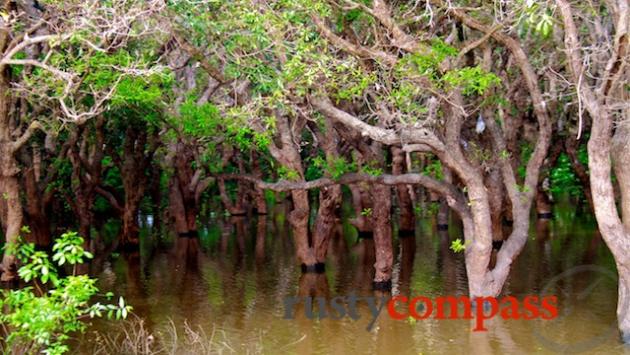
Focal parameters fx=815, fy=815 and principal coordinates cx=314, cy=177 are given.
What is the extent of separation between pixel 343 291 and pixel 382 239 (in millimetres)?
1301

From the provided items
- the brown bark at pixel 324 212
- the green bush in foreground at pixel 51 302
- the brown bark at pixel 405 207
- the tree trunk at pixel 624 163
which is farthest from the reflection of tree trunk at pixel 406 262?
the green bush in foreground at pixel 51 302

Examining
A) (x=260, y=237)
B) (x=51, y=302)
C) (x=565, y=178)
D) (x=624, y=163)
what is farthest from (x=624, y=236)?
(x=565, y=178)

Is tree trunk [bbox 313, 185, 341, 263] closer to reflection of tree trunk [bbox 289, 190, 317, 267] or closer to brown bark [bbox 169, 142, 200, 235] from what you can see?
reflection of tree trunk [bbox 289, 190, 317, 267]

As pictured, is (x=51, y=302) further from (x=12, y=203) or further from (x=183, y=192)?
(x=183, y=192)

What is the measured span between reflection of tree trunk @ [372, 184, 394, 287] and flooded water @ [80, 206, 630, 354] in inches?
15.4

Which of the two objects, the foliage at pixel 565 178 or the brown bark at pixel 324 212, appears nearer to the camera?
the brown bark at pixel 324 212

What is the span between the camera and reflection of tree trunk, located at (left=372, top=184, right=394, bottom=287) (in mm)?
16172

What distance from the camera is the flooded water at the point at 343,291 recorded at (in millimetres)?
12078

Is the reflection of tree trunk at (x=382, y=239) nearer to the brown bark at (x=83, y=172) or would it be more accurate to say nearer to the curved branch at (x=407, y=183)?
the curved branch at (x=407, y=183)

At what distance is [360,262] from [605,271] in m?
5.84

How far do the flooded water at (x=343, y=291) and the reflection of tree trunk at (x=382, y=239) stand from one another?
0.39 metres

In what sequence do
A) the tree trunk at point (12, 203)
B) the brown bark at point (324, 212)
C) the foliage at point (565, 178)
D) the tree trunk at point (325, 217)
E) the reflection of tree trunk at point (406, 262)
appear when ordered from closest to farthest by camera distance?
1. the tree trunk at point (12, 203)
2. the reflection of tree trunk at point (406, 262)
3. the brown bark at point (324, 212)
4. the tree trunk at point (325, 217)
5. the foliage at point (565, 178)

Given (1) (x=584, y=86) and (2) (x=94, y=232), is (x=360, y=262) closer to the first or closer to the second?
(1) (x=584, y=86)

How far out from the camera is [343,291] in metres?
16.3
